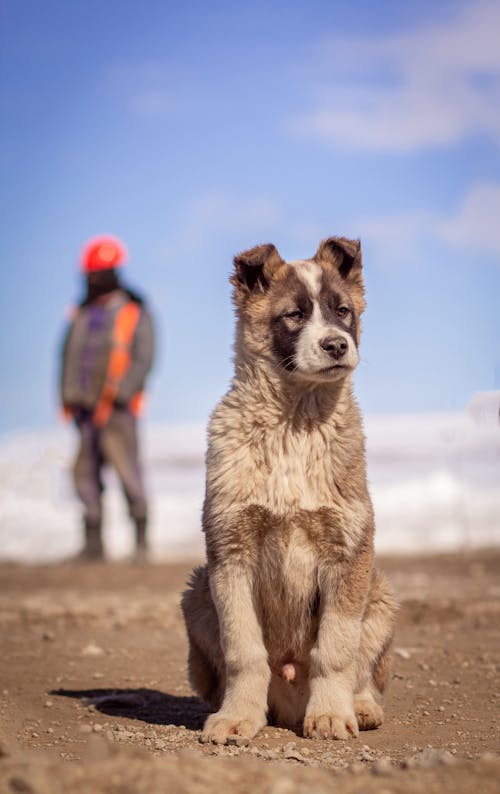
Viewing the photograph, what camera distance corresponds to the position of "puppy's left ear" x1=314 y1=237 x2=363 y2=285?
5.94m

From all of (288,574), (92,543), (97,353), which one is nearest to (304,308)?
(288,574)

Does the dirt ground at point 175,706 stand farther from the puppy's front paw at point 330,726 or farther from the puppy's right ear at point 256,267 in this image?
the puppy's right ear at point 256,267

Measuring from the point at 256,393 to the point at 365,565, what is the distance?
1.03 metres

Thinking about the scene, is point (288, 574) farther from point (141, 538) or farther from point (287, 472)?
point (141, 538)

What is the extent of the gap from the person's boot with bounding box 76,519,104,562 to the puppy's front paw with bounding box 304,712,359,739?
9.53 m

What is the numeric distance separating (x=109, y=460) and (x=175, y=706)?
312 inches

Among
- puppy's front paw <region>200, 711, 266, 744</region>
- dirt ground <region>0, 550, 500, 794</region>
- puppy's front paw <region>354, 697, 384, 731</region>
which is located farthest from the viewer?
puppy's front paw <region>354, 697, 384, 731</region>

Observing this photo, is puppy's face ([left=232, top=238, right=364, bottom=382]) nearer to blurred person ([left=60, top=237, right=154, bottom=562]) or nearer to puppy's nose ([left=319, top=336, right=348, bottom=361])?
puppy's nose ([left=319, top=336, right=348, bottom=361])

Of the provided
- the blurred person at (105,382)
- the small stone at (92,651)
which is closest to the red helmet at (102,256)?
the blurred person at (105,382)

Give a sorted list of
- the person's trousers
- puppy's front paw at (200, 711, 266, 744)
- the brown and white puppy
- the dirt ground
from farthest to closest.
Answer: the person's trousers < the brown and white puppy < puppy's front paw at (200, 711, 266, 744) < the dirt ground

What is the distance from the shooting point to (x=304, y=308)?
5.55m

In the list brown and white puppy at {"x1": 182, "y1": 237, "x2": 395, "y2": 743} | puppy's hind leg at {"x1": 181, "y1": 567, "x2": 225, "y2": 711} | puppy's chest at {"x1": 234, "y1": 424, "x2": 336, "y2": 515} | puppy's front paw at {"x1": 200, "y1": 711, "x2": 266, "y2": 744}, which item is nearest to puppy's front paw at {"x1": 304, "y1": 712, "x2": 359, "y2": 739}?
brown and white puppy at {"x1": 182, "y1": 237, "x2": 395, "y2": 743}

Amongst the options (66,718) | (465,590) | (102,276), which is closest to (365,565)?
(66,718)

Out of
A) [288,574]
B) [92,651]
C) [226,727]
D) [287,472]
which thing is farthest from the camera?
[92,651]
